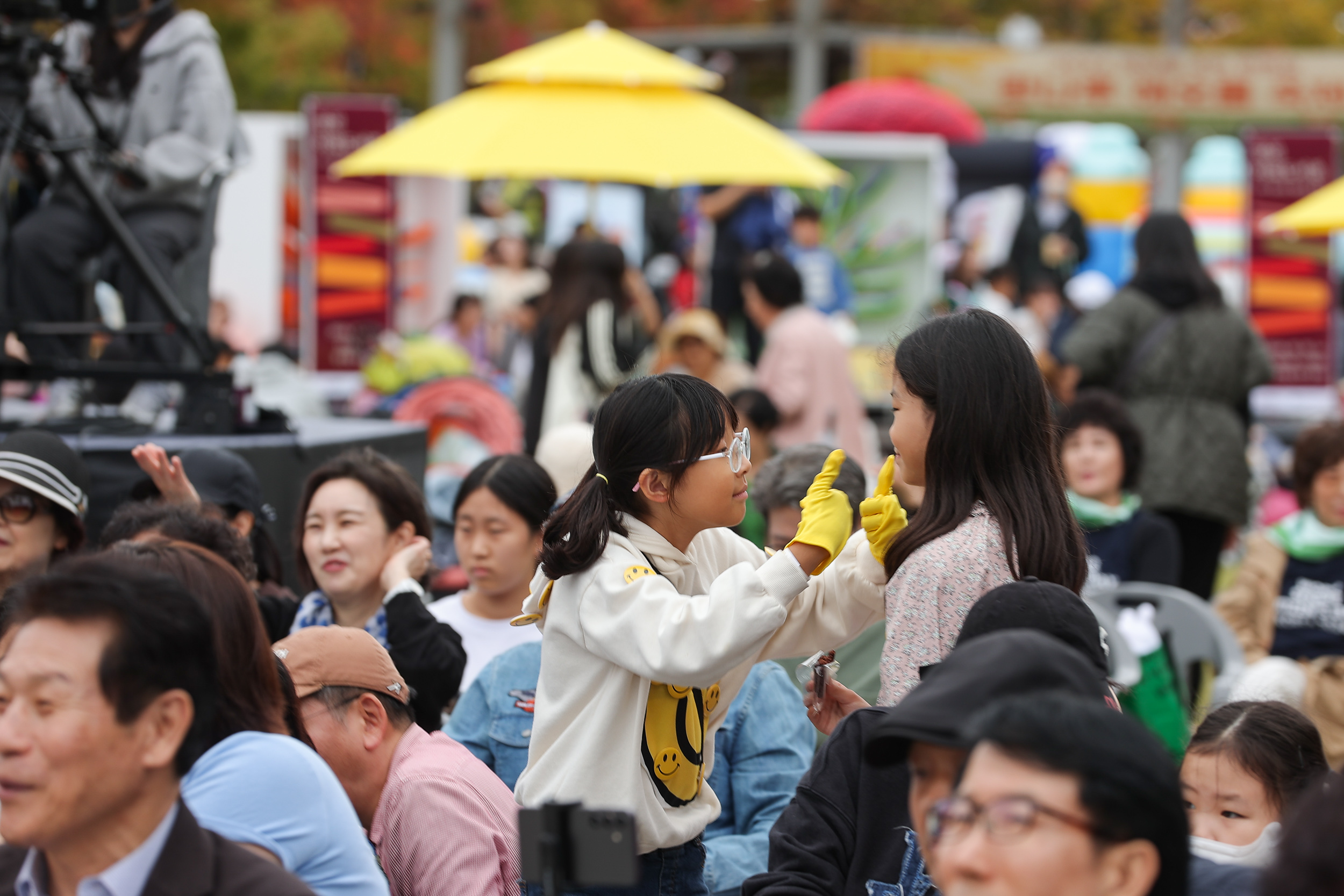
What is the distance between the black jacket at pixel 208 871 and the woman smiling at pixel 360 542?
1.80m

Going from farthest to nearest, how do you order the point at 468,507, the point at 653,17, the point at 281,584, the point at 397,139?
the point at 653,17
the point at 397,139
the point at 281,584
the point at 468,507

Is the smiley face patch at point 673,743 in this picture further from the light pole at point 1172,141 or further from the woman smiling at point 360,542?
the light pole at point 1172,141

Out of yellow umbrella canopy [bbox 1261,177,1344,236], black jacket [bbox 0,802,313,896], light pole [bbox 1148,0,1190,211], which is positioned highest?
light pole [bbox 1148,0,1190,211]

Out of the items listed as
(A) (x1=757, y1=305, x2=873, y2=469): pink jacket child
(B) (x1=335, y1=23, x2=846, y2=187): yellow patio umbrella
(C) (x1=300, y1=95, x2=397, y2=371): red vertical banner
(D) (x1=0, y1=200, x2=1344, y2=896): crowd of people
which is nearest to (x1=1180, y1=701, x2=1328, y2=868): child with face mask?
(D) (x1=0, y1=200, x2=1344, y2=896): crowd of people

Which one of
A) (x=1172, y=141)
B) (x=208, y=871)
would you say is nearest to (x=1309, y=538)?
(x=208, y=871)

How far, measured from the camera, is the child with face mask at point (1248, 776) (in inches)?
115

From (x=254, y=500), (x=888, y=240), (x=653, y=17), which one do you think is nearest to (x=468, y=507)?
(x=254, y=500)

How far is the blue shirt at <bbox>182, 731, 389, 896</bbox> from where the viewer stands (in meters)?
2.21

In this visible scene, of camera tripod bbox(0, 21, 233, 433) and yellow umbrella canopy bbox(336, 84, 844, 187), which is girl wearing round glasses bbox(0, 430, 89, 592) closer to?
camera tripod bbox(0, 21, 233, 433)

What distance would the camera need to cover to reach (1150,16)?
98.9 ft

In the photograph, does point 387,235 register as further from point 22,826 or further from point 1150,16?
point 1150,16

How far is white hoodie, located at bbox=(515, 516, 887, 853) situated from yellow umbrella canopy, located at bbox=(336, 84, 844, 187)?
4.95 meters

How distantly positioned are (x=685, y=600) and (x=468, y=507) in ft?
A: 5.42

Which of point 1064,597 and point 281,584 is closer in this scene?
point 1064,597
